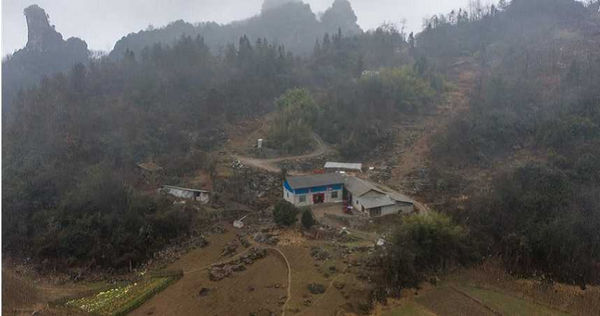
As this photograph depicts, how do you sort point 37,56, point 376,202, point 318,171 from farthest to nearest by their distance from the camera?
point 37,56, point 318,171, point 376,202

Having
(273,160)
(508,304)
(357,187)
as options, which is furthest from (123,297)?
(273,160)

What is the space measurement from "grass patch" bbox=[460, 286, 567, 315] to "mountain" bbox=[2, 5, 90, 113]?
4988 cm

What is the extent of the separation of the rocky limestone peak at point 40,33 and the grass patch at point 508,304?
52247mm

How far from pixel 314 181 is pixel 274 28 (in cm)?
5057

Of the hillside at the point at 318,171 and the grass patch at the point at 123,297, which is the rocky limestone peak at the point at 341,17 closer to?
the hillside at the point at 318,171

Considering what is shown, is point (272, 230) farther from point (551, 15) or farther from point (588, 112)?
point (551, 15)

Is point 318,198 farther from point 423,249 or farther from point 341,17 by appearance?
point 341,17

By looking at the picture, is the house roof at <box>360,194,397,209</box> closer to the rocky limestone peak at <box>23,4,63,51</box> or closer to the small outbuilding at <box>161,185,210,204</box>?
the small outbuilding at <box>161,185,210,204</box>

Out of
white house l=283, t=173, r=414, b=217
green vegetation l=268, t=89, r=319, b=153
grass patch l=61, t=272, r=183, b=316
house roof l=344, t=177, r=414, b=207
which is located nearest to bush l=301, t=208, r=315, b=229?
white house l=283, t=173, r=414, b=217

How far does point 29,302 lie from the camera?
1385 centimetres

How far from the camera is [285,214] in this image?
18031 mm

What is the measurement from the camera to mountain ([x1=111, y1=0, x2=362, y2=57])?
65.3 metres

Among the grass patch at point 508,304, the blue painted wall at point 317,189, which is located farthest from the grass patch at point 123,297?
the grass patch at point 508,304

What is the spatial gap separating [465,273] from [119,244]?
12.4 meters
